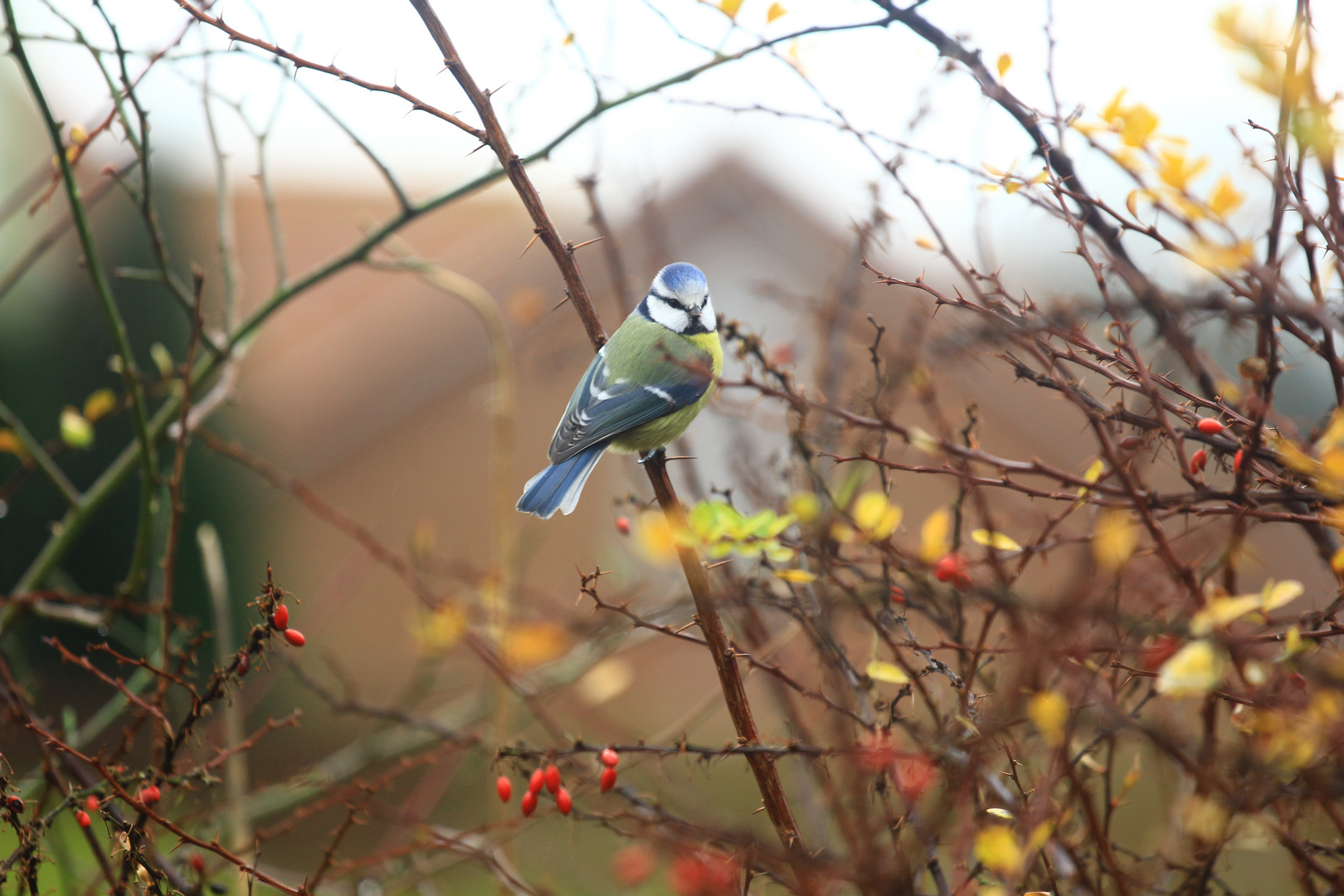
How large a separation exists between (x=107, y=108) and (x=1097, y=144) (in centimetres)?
205

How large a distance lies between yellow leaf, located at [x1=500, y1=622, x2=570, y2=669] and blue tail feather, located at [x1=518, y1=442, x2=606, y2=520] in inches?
13.4

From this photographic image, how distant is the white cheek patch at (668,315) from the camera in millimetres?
3086

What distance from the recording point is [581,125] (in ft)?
6.29

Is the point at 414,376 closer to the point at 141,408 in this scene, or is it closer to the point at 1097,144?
the point at 141,408

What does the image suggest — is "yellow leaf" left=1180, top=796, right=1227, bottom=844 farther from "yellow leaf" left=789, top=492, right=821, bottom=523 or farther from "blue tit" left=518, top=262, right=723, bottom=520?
"blue tit" left=518, top=262, right=723, bottom=520

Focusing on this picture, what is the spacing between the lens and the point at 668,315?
3.16 m

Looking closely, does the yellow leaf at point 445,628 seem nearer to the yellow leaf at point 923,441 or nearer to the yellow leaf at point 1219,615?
A: the yellow leaf at point 923,441

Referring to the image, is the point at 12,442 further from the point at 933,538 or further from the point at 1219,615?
the point at 1219,615

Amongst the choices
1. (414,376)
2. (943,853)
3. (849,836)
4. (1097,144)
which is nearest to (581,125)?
(1097,144)

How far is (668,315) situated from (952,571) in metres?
1.95

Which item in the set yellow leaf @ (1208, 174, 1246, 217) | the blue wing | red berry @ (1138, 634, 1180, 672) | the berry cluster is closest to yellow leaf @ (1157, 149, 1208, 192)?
yellow leaf @ (1208, 174, 1246, 217)

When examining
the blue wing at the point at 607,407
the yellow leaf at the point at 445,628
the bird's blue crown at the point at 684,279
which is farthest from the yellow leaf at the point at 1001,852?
the bird's blue crown at the point at 684,279

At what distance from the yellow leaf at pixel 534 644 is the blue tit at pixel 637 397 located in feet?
1.25

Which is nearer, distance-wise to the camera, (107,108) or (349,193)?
(107,108)
